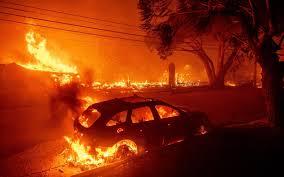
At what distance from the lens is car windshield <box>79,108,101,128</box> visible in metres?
6.87

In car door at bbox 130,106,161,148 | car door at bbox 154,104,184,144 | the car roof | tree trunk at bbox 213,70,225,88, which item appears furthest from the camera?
tree trunk at bbox 213,70,225,88

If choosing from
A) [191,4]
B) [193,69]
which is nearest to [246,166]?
[191,4]

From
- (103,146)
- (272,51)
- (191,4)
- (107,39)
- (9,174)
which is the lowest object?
(9,174)

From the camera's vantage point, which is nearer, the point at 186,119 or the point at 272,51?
the point at 186,119

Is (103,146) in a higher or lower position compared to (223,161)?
higher

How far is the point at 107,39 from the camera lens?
55312 mm

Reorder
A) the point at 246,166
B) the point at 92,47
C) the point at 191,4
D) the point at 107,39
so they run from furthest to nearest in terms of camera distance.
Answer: the point at 107,39
the point at 92,47
the point at 191,4
the point at 246,166

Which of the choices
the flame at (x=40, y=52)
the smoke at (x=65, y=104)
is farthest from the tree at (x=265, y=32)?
the flame at (x=40, y=52)

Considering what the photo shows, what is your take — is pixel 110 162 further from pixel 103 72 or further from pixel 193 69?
pixel 193 69

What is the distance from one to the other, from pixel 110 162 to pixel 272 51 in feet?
25.8

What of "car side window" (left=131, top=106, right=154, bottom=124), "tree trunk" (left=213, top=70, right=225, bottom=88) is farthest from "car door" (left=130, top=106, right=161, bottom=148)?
"tree trunk" (left=213, top=70, right=225, bottom=88)

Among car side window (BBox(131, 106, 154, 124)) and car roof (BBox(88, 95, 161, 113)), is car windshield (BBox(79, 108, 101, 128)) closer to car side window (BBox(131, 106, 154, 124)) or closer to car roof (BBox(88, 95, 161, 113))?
car roof (BBox(88, 95, 161, 113))

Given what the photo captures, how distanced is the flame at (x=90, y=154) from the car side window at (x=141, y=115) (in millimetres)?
626

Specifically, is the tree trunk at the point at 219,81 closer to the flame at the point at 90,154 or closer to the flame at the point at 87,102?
the flame at the point at 87,102
